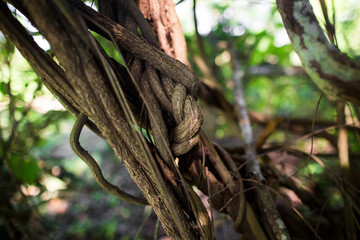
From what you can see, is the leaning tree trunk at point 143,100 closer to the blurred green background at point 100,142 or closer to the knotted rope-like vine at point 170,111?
the knotted rope-like vine at point 170,111

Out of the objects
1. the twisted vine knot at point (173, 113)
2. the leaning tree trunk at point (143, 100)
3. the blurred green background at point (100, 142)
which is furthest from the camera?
the blurred green background at point (100, 142)

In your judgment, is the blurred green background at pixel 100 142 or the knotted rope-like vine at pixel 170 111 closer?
the knotted rope-like vine at pixel 170 111

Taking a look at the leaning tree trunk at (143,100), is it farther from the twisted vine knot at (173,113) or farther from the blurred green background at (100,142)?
the blurred green background at (100,142)

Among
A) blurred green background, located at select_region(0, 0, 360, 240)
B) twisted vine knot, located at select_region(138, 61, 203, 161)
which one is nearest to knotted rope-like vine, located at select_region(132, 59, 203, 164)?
twisted vine knot, located at select_region(138, 61, 203, 161)

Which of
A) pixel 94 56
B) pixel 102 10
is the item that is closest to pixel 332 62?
pixel 94 56

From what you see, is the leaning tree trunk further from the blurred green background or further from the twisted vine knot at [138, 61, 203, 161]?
the blurred green background

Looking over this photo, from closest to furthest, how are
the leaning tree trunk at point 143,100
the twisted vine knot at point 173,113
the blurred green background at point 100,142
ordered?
the leaning tree trunk at point 143,100, the twisted vine knot at point 173,113, the blurred green background at point 100,142

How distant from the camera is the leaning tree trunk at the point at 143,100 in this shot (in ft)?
1.36

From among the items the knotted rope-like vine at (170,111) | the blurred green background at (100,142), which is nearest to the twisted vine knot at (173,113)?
the knotted rope-like vine at (170,111)

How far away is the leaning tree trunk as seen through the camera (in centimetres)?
42

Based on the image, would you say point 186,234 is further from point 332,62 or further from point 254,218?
point 332,62

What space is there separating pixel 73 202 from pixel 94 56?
1.64 m

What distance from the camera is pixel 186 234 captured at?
535 millimetres

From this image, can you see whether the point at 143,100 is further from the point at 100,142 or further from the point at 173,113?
the point at 100,142
